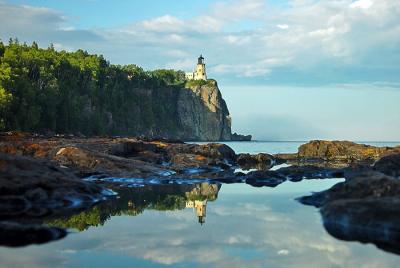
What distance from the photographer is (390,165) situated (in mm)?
30938

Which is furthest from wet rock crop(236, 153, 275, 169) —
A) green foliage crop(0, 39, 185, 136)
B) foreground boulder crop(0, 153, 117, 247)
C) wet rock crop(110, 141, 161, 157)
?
green foliage crop(0, 39, 185, 136)

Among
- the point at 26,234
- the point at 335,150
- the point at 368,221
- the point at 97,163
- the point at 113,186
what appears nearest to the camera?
the point at 26,234

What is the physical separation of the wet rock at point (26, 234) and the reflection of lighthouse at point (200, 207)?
167 inches

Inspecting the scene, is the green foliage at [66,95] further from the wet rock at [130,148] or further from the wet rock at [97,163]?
the wet rock at [97,163]

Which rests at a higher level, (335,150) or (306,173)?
(335,150)

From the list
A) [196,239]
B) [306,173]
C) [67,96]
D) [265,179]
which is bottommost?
[196,239]

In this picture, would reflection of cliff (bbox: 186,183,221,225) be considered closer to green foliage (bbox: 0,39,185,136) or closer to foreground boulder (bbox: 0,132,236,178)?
foreground boulder (bbox: 0,132,236,178)

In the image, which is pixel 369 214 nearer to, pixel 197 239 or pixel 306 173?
pixel 197 239

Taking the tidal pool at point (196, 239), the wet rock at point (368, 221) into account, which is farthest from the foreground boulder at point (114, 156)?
the wet rock at point (368, 221)

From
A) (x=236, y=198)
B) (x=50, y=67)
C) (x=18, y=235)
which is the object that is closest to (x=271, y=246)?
(x=18, y=235)

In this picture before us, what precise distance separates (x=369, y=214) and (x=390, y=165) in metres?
20.7

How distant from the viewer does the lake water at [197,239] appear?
9.02 metres

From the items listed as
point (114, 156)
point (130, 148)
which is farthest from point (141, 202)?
point (130, 148)

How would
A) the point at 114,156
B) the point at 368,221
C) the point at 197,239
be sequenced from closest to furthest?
1. the point at 197,239
2. the point at 368,221
3. the point at 114,156
